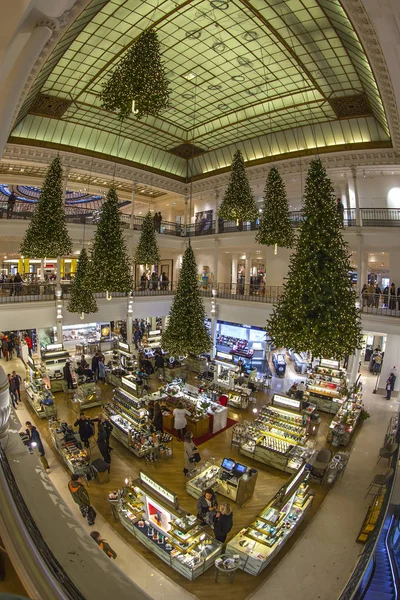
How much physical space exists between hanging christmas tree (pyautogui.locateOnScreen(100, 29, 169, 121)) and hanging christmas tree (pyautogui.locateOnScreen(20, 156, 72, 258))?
5.50m

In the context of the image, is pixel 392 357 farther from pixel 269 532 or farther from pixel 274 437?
pixel 269 532

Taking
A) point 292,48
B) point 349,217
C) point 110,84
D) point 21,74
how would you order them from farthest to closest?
point 349,217 → point 292,48 → point 110,84 → point 21,74

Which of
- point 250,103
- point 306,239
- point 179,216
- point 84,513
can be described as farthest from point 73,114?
point 84,513

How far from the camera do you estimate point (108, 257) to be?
10930 mm

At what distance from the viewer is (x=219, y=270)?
2412 cm

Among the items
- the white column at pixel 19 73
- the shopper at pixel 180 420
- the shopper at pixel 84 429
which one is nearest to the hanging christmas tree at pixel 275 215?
the shopper at pixel 180 420

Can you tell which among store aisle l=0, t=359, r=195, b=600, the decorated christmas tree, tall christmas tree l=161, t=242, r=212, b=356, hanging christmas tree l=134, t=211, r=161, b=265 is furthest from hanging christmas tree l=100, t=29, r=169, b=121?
hanging christmas tree l=134, t=211, r=161, b=265

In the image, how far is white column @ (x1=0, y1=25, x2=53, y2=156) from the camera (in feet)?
14.6

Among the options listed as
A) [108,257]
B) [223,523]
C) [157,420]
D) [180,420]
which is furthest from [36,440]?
[108,257]

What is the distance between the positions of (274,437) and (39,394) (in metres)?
8.05

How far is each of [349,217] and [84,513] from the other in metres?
15.9

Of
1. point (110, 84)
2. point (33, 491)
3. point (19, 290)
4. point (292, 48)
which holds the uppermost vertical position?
point (292, 48)

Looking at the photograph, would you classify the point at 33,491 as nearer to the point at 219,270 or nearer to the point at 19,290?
the point at 19,290

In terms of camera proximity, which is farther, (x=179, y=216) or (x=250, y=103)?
(x=179, y=216)
